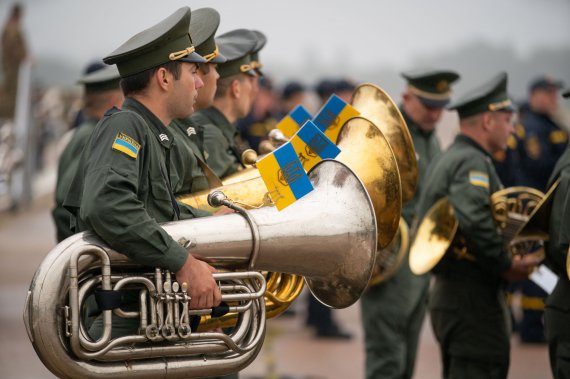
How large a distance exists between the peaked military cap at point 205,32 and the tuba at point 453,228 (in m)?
1.89

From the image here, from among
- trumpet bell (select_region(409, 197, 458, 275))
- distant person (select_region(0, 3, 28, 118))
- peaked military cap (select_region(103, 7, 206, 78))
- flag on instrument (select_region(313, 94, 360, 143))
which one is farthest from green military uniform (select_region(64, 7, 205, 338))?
Answer: distant person (select_region(0, 3, 28, 118))

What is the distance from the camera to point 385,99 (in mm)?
5379

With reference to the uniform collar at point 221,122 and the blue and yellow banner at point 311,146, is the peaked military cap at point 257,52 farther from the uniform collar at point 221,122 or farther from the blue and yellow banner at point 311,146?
the blue and yellow banner at point 311,146

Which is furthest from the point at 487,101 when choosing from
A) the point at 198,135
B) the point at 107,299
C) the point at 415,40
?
the point at 415,40

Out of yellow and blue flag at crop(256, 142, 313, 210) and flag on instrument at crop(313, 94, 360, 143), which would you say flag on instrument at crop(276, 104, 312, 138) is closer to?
flag on instrument at crop(313, 94, 360, 143)

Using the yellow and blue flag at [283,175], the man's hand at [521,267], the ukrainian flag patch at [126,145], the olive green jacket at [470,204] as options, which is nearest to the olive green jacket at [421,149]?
the olive green jacket at [470,204]

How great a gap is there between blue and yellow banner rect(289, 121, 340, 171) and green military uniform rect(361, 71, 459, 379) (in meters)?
2.56

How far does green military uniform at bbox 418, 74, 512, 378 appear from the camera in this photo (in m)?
5.73

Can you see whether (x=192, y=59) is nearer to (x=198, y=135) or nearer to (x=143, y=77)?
(x=143, y=77)

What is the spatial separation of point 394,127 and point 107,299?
2.15 meters

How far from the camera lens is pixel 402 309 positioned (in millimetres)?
6777

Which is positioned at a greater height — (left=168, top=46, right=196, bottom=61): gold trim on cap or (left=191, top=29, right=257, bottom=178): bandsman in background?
(left=168, top=46, right=196, bottom=61): gold trim on cap

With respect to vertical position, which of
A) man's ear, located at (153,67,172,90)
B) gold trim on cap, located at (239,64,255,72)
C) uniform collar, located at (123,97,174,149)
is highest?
man's ear, located at (153,67,172,90)

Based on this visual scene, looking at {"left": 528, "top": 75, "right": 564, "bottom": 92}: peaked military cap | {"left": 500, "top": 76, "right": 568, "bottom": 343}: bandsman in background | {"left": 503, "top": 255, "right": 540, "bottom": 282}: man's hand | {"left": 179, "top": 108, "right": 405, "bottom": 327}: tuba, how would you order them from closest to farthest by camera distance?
1. {"left": 179, "top": 108, "right": 405, "bottom": 327}: tuba
2. {"left": 503, "top": 255, "right": 540, "bottom": 282}: man's hand
3. {"left": 500, "top": 76, "right": 568, "bottom": 343}: bandsman in background
4. {"left": 528, "top": 75, "right": 564, "bottom": 92}: peaked military cap
